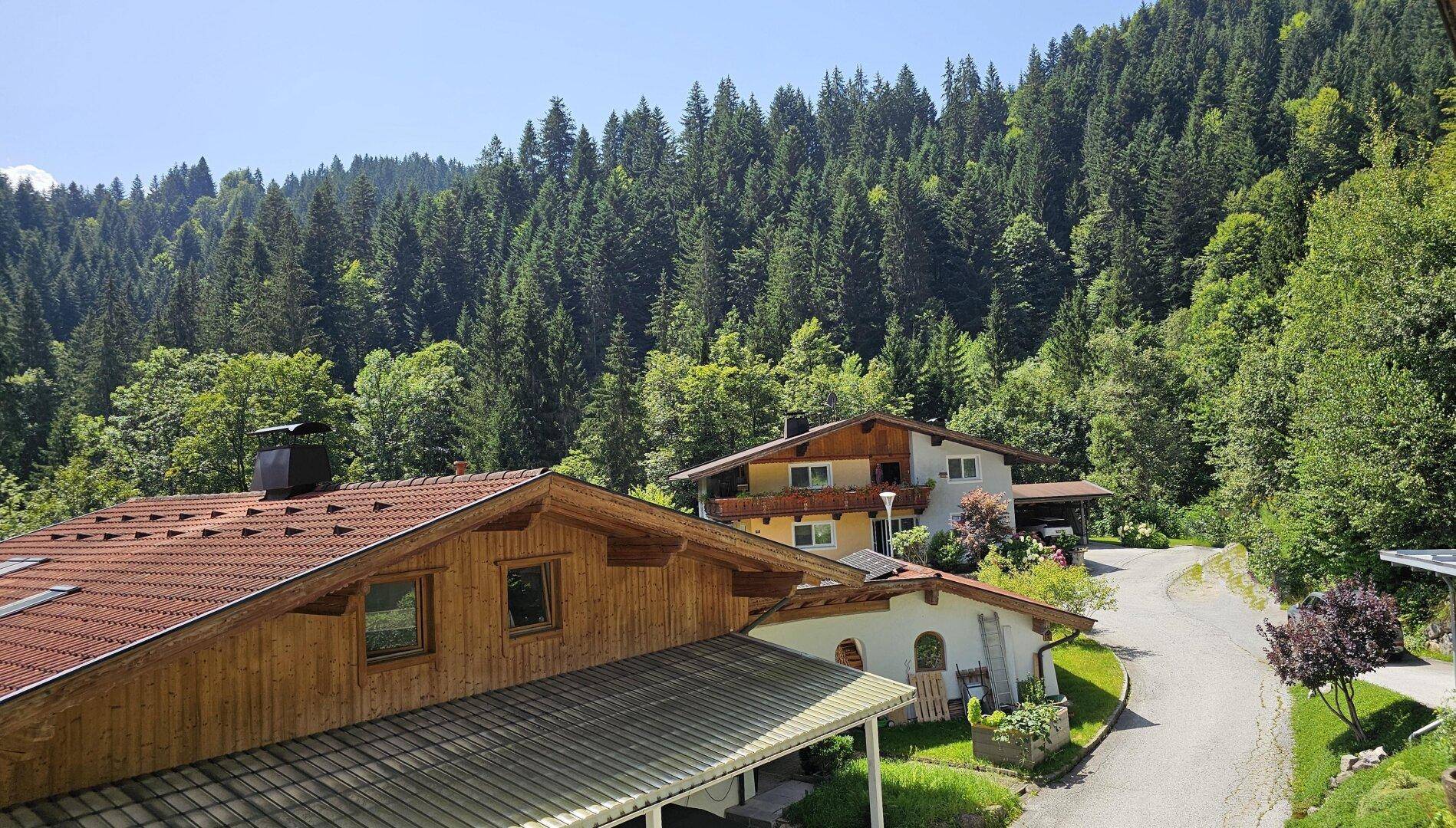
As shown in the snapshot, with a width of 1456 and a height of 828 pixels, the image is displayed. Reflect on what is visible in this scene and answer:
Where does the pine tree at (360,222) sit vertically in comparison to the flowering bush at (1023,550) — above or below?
above

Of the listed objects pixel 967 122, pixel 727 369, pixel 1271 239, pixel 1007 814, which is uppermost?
pixel 967 122

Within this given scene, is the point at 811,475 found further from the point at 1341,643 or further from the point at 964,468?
the point at 1341,643

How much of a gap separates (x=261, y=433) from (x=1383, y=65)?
10040cm

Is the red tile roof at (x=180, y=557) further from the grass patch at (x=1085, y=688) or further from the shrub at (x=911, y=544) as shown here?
the shrub at (x=911, y=544)

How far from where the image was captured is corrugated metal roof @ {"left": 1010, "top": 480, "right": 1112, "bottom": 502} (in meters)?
49.4

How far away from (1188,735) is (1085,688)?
3467mm

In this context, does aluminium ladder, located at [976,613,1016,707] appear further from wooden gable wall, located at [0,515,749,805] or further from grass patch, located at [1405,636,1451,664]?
grass patch, located at [1405,636,1451,664]

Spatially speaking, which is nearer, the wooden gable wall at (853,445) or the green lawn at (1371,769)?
the green lawn at (1371,769)

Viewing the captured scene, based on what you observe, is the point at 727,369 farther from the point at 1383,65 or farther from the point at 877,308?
the point at 1383,65

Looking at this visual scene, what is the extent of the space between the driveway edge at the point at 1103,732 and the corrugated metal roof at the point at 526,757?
632 centimetres

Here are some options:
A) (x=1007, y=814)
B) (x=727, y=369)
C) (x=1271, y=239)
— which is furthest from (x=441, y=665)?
(x=1271, y=239)

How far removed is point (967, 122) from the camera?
129 meters

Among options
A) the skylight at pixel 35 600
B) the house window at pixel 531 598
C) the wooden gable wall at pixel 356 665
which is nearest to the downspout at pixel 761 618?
the wooden gable wall at pixel 356 665

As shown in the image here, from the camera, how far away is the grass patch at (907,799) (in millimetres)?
13625
